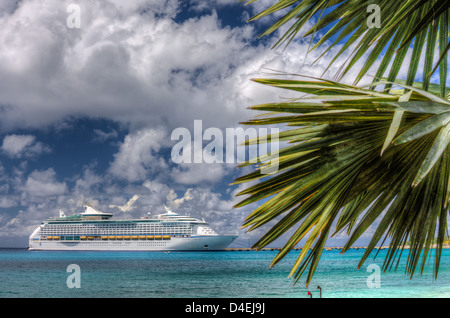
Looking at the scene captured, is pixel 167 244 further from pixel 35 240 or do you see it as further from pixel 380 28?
pixel 380 28

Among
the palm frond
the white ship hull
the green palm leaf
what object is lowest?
the white ship hull

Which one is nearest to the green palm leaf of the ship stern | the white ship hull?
the white ship hull

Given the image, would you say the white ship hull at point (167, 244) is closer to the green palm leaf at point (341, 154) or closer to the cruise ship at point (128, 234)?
the cruise ship at point (128, 234)

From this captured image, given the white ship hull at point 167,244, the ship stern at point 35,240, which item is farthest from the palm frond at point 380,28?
the ship stern at point 35,240

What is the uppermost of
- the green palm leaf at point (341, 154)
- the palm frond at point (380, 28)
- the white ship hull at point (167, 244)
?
the palm frond at point (380, 28)

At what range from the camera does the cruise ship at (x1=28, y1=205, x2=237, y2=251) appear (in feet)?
227

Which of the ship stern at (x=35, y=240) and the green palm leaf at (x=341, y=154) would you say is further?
the ship stern at (x=35, y=240)

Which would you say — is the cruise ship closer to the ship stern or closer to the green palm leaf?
the ship stern

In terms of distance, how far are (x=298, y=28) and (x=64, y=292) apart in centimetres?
2717

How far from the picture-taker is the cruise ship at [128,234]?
69062 mm

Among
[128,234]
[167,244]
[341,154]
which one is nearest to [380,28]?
[341,154]

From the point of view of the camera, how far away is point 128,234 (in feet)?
235
